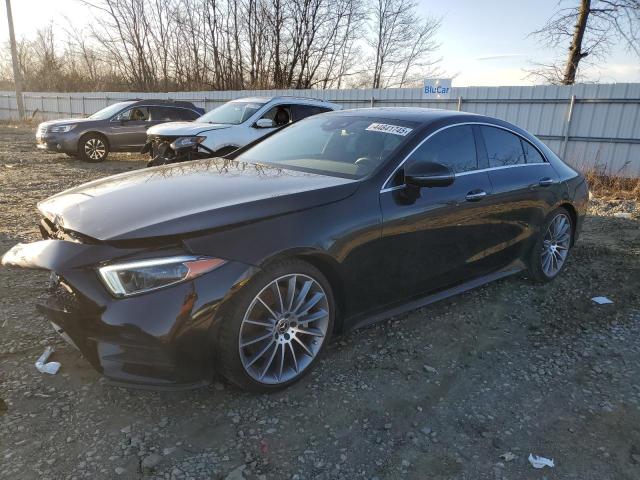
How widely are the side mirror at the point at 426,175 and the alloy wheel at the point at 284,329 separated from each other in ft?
3.11

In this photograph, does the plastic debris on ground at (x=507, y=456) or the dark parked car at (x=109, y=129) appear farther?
the dark parked car at (x=109, y=129)

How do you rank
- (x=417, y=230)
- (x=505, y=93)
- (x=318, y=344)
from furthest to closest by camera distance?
1. (x=505, y=93)
2. (x=417, y=230)
3. (x=318, y=344)

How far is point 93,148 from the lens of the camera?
493 inches

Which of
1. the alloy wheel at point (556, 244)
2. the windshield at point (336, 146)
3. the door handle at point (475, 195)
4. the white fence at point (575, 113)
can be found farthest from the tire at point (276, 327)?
the white fence at point (575, 113)

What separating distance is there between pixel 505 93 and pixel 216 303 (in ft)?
39.6

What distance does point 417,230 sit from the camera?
326 centimetres

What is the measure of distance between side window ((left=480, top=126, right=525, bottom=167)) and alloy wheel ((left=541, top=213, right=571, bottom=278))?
2.71 ft

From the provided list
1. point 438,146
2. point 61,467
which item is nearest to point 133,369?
point 61,467

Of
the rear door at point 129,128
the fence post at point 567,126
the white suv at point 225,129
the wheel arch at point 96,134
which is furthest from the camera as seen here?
the rear door at point 129,128

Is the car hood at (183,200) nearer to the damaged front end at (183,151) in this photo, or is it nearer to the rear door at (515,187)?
the rear door at (515,187)

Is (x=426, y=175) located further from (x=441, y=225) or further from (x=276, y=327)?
(x=276, y=327)

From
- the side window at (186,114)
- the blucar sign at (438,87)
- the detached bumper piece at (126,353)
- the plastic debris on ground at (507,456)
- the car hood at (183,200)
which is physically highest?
the blucar sign at (438,87)

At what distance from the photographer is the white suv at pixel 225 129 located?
874 cm

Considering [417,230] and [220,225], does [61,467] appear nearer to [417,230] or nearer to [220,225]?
[220,225]
